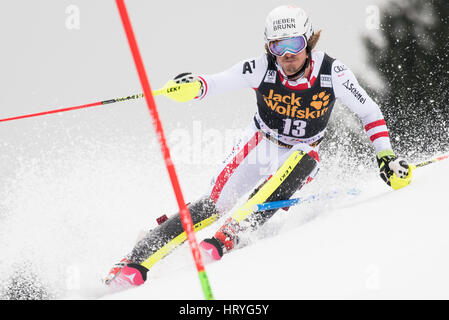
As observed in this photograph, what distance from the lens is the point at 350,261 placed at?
76.5 inches

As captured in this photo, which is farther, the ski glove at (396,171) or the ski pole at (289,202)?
the ski glove at (396,171)

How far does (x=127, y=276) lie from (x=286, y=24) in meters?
2.00

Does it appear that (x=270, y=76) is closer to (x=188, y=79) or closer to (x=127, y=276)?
(x=188, y=79)

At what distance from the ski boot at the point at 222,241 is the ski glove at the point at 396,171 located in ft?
3.96

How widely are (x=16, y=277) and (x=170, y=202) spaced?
3.09 m

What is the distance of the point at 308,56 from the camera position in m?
3.28

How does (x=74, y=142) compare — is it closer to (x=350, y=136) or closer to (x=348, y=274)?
(x=348, y=274)

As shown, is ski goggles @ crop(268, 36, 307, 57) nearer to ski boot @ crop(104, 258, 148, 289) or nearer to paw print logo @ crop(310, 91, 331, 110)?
paw print logo @ crop(310, 91, 331, 110)

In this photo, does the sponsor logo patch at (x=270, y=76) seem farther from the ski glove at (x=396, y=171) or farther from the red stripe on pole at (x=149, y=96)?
the red stripe on pole at (x=149, y=96)

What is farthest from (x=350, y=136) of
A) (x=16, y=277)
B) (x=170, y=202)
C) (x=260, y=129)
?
(x=16, y=277)

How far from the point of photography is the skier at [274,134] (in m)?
3.04

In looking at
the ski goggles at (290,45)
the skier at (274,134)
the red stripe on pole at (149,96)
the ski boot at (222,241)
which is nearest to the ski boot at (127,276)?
the skier at (274,134)

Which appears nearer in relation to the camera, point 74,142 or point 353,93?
point 353,93
